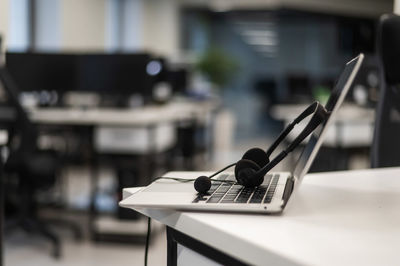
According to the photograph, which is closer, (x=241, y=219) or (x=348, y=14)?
(x=241, y=219)

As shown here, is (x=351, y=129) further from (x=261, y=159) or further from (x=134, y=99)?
(x=261, y=159)

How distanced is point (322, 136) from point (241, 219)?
202 millimetres

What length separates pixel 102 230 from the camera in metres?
3.74

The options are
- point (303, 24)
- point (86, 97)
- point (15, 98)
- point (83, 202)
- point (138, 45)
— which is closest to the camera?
point (15, 98)

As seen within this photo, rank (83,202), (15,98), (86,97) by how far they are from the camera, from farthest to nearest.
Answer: (86,97) → (83,202) → (15,98)

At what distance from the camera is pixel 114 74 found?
15.2 feet

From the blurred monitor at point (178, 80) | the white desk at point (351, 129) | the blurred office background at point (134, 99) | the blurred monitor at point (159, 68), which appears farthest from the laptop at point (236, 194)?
the blurred monitor at point (178, 80)

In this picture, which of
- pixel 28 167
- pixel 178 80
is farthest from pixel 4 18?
pixel 178 80

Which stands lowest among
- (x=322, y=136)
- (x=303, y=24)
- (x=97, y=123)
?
(x=97, y=123)

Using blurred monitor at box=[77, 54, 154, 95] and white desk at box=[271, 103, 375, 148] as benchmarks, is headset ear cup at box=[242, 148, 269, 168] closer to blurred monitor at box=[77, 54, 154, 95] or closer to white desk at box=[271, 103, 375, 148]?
blurred monitor at box=[77, 54, 154, 95]

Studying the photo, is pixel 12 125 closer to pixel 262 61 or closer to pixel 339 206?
pixel 339 206

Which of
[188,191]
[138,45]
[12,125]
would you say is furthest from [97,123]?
[138,45]

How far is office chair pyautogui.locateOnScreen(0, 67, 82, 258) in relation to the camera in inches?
124

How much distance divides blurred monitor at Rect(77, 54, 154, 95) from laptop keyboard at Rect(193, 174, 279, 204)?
3.46 meters
